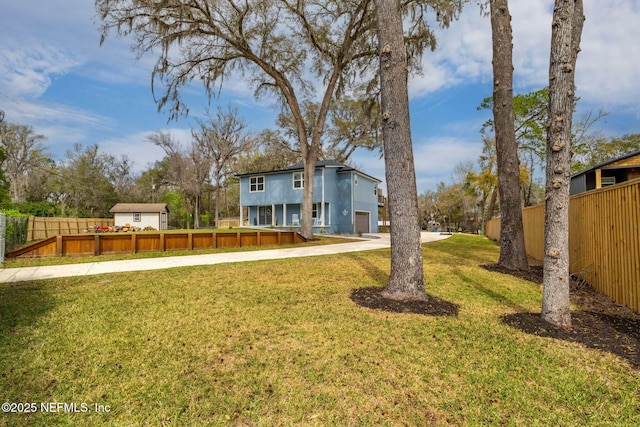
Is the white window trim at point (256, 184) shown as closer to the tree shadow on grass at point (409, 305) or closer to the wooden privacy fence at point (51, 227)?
the wooden privacy fence at point (51, 227)

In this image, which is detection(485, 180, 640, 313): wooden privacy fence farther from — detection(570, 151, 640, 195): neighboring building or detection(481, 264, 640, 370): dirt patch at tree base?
detection(570, 151, 640, 195): neighboring building

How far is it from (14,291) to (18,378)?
394 centimetres

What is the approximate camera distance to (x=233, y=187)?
4400cm

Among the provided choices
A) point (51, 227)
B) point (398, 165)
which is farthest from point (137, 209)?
point (398, 165)

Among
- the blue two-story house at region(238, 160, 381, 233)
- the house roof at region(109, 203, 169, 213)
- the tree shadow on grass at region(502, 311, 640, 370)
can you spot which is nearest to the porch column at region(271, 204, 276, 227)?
the blue two-story house at region(238, 160, 381, 233)

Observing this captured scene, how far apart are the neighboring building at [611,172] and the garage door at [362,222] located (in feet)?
44.0

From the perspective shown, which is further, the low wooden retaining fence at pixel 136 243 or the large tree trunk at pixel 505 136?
the low wooden retaining fence at pixel 136 243

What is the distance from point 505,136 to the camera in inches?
292

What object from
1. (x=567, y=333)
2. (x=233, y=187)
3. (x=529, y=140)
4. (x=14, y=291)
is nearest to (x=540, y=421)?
(x=567, y=333)

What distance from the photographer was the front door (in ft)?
80.7

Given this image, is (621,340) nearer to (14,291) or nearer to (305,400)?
(305,400)

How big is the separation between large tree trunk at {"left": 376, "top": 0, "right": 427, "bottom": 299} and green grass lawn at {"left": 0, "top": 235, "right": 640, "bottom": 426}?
73 centimetres

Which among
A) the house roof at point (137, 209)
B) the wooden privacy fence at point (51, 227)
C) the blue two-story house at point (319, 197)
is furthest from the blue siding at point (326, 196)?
the house roof at point (137, 209)

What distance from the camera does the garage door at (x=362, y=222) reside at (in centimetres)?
2334
